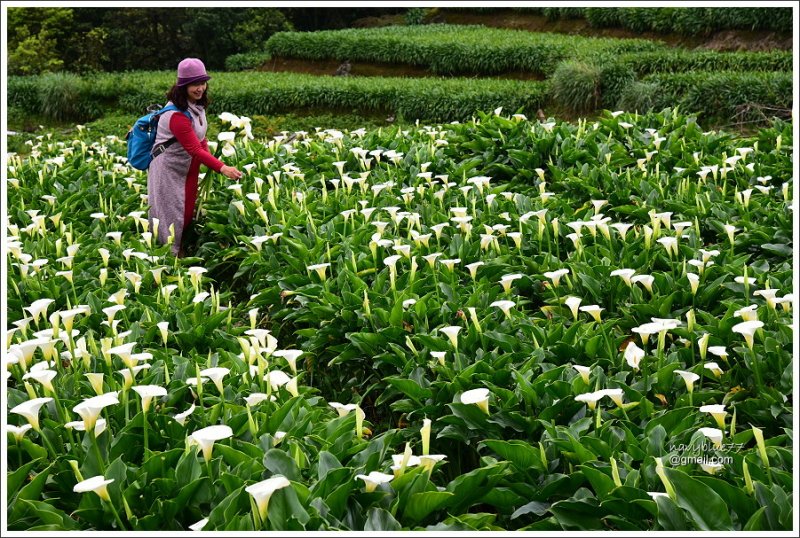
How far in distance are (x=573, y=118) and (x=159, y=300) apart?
35.5 feet

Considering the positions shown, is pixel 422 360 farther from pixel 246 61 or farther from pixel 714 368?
pixel 246 61

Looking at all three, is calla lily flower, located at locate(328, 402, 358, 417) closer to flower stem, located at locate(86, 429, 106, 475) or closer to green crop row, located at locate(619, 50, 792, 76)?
flower stem, located at locate(86, 429, 106, 475)

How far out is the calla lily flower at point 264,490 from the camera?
1.92 m

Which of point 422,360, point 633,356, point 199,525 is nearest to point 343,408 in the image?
point 422,360

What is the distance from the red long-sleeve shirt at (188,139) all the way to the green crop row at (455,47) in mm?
11386

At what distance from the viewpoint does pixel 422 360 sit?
3211mm

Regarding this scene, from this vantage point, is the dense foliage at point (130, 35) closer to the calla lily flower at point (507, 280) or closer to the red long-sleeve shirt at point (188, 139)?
the red long-sleeve shirt at point (188, 139)

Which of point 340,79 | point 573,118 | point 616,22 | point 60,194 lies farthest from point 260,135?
point 616,22

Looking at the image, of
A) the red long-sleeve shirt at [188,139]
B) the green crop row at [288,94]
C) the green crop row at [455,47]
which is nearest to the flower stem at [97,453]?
the red long-sleeve shirt at [188,139]

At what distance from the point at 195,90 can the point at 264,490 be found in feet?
13.0

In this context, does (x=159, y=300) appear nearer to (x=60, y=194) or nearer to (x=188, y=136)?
(x=188, y=136)

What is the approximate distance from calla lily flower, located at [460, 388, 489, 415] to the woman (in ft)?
10.3

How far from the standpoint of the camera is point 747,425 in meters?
2.82

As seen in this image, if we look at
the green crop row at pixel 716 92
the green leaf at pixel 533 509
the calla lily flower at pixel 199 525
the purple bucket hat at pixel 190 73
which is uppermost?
the purple bucket hat at pixel 190 73
